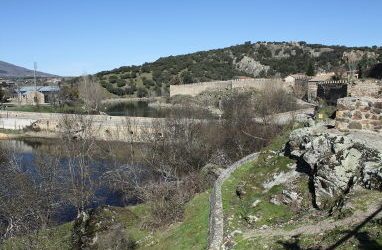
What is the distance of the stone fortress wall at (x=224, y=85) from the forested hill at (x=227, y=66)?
20.6 meters

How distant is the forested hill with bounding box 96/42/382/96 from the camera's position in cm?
11044

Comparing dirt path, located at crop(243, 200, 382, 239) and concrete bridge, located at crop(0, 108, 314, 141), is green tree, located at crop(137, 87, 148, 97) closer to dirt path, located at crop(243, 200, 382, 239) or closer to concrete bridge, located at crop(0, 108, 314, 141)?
concrete bridge, located at crop(0, 108, 314, 141)

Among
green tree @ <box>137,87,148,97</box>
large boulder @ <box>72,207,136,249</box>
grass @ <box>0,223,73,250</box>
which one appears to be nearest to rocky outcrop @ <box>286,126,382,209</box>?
large boulder @ <box>72,207,136,249</box>

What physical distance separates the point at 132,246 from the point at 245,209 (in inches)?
203

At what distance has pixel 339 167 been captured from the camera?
13203 mm

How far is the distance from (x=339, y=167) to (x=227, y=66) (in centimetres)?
10988

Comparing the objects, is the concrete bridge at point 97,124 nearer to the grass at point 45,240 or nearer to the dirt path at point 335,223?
the grass at point 45,240

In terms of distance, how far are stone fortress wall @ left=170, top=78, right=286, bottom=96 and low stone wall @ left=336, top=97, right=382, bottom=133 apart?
50969 millimetres

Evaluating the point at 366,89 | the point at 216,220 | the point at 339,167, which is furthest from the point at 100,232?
the point at 366,89

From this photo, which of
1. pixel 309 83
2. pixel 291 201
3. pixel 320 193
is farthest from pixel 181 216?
pixel 309 83

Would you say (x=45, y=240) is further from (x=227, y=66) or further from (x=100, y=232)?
(x=227, y=66)

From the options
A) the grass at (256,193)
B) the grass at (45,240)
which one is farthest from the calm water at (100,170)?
the grass at (256,193)

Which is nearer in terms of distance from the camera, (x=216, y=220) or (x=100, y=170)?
(x=216, y=220)

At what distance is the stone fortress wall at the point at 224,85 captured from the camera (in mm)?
70194
